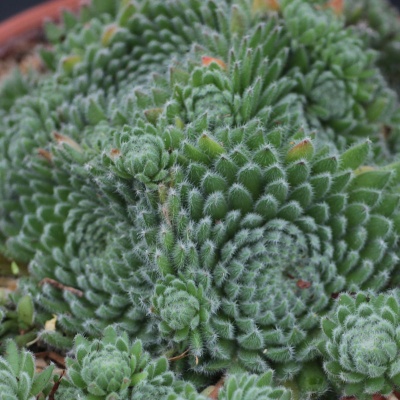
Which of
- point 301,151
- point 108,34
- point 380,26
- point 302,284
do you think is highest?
point 108,34

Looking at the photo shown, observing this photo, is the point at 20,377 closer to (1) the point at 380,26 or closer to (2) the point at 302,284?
(2) the point at 302,284

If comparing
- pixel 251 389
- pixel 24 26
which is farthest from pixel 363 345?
pixel 24 26

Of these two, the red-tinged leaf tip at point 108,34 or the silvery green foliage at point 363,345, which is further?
the red-tinged leaf tip at point 108,34

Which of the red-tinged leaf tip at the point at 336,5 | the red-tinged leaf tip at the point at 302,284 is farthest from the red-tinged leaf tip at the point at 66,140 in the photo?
the red-tinged leaf tip at the point at 336,5

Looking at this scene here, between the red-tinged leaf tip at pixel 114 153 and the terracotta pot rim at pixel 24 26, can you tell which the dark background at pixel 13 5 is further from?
the red-tinged leaf tip at pixel 114 153

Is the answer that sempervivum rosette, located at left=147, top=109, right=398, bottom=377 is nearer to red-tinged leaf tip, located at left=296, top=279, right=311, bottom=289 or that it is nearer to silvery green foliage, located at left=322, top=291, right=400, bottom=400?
red-tinged leaf tip, located at left=296, top=279, right=311, bottom=289

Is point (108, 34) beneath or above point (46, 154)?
above
